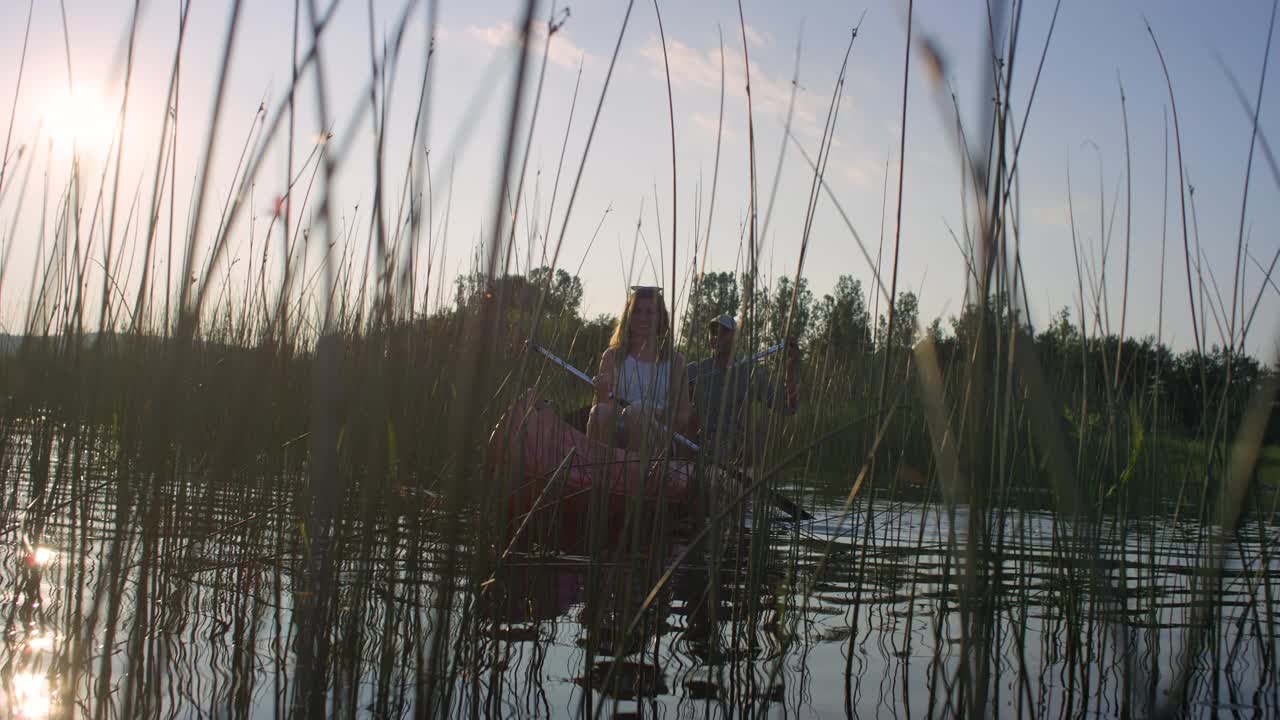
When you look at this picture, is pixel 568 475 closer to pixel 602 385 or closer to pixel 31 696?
pixel 31 696

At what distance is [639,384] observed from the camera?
2301mm

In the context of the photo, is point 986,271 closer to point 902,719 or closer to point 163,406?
point 163,406

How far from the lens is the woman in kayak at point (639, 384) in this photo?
1.54 meters

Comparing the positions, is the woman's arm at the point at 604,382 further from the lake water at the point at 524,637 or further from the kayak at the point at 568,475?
the lake water at the point at 524,637

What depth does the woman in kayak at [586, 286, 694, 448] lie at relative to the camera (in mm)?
1543

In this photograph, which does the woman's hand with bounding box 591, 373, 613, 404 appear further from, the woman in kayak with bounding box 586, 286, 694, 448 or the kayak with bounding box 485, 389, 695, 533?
the kayak with bounding box 485, 389, 695, 533

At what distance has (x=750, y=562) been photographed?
1.63 meters

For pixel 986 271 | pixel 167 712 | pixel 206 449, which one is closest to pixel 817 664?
pixel 167 712

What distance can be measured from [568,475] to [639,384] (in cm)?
51

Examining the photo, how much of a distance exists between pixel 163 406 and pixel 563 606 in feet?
4.66

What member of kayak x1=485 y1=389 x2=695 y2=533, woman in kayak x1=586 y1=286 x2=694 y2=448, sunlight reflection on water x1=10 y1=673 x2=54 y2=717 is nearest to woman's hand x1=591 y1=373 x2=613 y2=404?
woman in kayak x1=586 y1=286 x2=694 y2=448

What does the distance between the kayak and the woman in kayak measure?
0.08m

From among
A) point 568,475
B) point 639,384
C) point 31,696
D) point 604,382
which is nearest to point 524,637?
point 568,475

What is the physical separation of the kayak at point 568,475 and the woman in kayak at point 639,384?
0.08 meters
